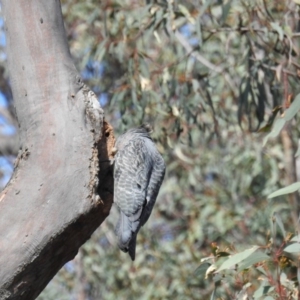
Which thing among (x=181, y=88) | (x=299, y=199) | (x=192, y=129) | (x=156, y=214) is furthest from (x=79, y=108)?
(x=156, y=214)

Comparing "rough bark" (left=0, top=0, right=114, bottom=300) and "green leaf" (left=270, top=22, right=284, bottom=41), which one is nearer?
"rough bark" (left=0, top=0, right=114, bottom=300)

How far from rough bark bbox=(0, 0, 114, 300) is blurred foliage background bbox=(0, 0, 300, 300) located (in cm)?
193

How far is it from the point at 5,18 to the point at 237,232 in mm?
3661

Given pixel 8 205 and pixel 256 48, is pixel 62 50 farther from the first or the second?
pixel 256 48

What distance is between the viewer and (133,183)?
329cm

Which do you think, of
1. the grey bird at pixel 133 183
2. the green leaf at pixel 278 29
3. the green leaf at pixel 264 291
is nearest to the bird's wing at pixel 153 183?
the grey bird at pixel 133 183

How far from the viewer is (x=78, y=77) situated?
2.64 m

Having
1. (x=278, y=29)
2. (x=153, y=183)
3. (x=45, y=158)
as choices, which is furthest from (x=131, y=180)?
(x=278, y=29)

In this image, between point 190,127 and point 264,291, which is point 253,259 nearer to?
point 264,291

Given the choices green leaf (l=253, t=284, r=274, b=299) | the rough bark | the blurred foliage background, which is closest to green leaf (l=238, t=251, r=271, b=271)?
green leaf (l=253, t=284, r=274, b=299)

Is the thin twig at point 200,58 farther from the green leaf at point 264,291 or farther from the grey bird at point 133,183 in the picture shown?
the green leaf at point 264,291

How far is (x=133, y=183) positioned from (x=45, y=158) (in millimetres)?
839

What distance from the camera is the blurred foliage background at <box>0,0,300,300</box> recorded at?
15.5 feet

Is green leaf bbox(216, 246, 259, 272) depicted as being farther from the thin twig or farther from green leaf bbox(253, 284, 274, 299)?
the thin twig
